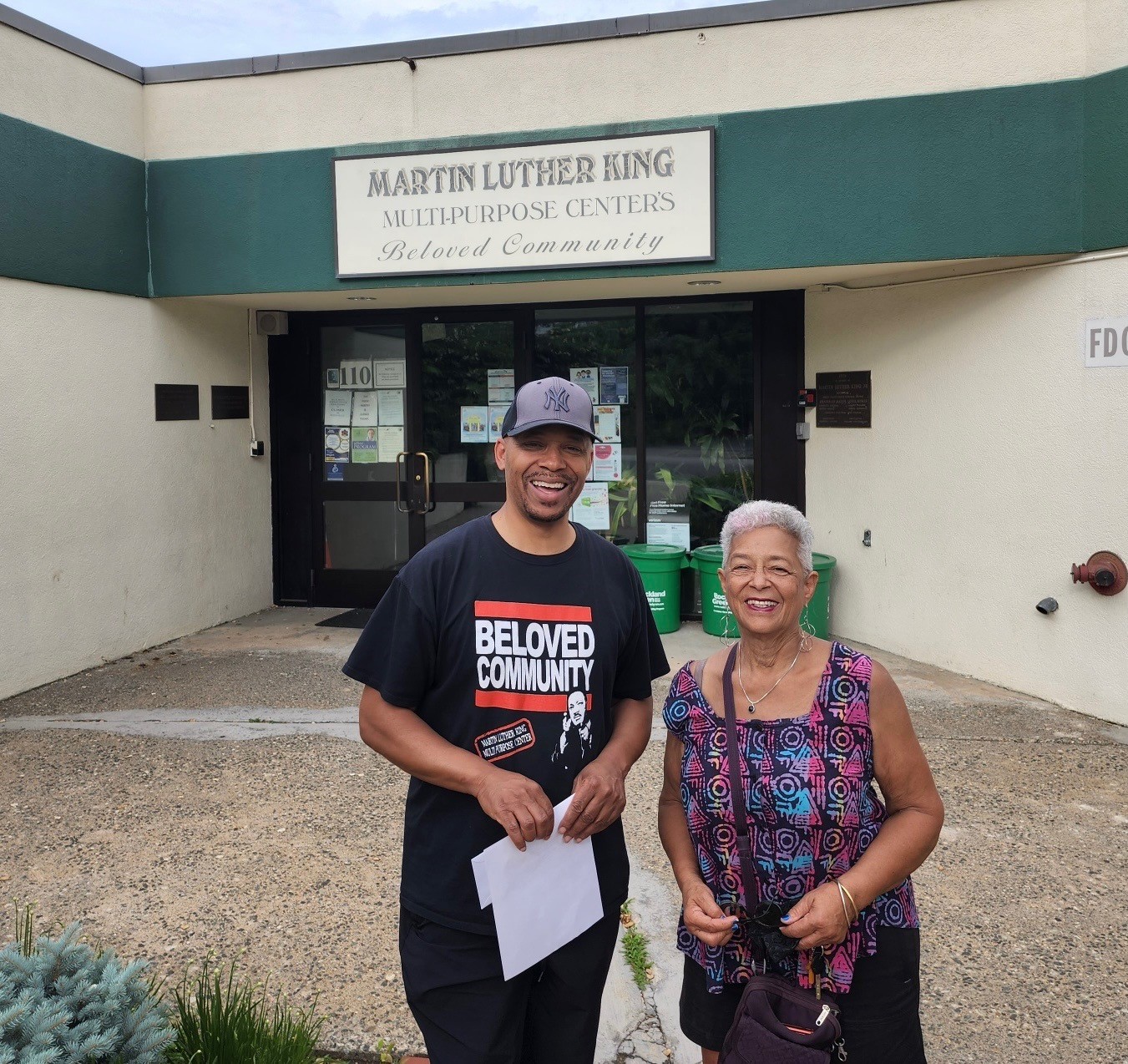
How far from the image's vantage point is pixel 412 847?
2189mm

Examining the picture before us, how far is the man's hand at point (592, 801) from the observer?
81.7 inches

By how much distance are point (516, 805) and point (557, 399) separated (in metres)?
0.81

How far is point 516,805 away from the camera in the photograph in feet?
6.57

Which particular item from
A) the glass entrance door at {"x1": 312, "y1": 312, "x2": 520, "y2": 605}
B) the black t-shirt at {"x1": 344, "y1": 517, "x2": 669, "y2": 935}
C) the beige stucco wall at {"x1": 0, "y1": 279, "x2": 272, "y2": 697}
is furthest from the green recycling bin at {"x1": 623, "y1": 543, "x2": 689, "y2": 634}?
the black t-shirt at {"x1": 344, "y1": 517, "x2": 669, "y2": 935}

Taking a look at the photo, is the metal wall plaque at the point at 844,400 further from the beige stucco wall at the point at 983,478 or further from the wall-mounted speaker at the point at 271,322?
the wall-mounted speaker at the point at 271,322

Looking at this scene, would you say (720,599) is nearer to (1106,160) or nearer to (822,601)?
(822,601)

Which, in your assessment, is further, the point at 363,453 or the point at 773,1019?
the point at 363,453

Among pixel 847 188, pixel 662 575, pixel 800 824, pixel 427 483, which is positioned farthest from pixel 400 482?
pixel 800 824

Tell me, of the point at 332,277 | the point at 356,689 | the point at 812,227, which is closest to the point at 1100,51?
the point at 812,227

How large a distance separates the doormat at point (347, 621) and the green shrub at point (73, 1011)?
5.84m

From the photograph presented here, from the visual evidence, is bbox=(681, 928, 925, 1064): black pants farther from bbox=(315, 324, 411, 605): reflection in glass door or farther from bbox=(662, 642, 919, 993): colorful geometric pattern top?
bbox=(315, 324, 411, 605): reflection in glass door

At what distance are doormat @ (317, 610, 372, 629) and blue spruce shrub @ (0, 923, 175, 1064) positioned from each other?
5.85 meters

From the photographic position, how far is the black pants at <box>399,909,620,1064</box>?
2.09m

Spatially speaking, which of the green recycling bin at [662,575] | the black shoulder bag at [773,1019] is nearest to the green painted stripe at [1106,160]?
the green recycling bin at [662,575]
